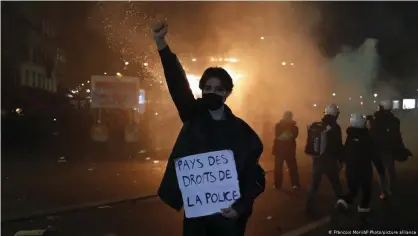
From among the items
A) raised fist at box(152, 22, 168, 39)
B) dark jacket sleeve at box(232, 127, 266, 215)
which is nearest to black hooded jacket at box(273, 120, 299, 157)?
dark jacket sleeve at box(232, 127, 266, 215)

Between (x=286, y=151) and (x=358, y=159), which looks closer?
(x=358, y=159)

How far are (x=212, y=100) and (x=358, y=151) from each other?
261 centimetres

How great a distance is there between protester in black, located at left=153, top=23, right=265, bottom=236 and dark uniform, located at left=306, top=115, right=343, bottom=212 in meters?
2.40

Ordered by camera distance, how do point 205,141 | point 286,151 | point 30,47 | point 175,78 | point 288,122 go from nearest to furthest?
point 205,141 < point 175,78 < point 30,47 < point 288,122 < point 286,151

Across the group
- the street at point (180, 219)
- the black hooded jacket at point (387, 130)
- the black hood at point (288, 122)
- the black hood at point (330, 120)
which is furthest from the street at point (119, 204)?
the black hood at point (330, 120)

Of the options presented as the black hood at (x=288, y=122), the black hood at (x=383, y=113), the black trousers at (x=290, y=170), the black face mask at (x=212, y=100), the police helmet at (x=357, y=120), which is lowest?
the black trousers at (x=290, y=170)

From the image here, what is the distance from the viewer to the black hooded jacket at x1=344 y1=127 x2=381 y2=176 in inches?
168

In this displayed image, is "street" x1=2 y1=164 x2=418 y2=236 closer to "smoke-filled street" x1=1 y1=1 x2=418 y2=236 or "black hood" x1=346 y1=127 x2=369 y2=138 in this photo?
"smoke-filled street" x1=1 y1=1 x2=418 y2=236

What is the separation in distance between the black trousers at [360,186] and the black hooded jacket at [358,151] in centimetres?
4

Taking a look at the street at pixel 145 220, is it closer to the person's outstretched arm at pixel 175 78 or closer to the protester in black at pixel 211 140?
the protester in black at pixel 211 140

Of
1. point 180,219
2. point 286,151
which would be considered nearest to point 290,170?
point 286,151

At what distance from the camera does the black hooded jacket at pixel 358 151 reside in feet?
14.0

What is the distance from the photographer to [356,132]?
4262 mm

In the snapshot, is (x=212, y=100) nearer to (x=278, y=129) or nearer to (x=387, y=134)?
(x=387, y=134)
